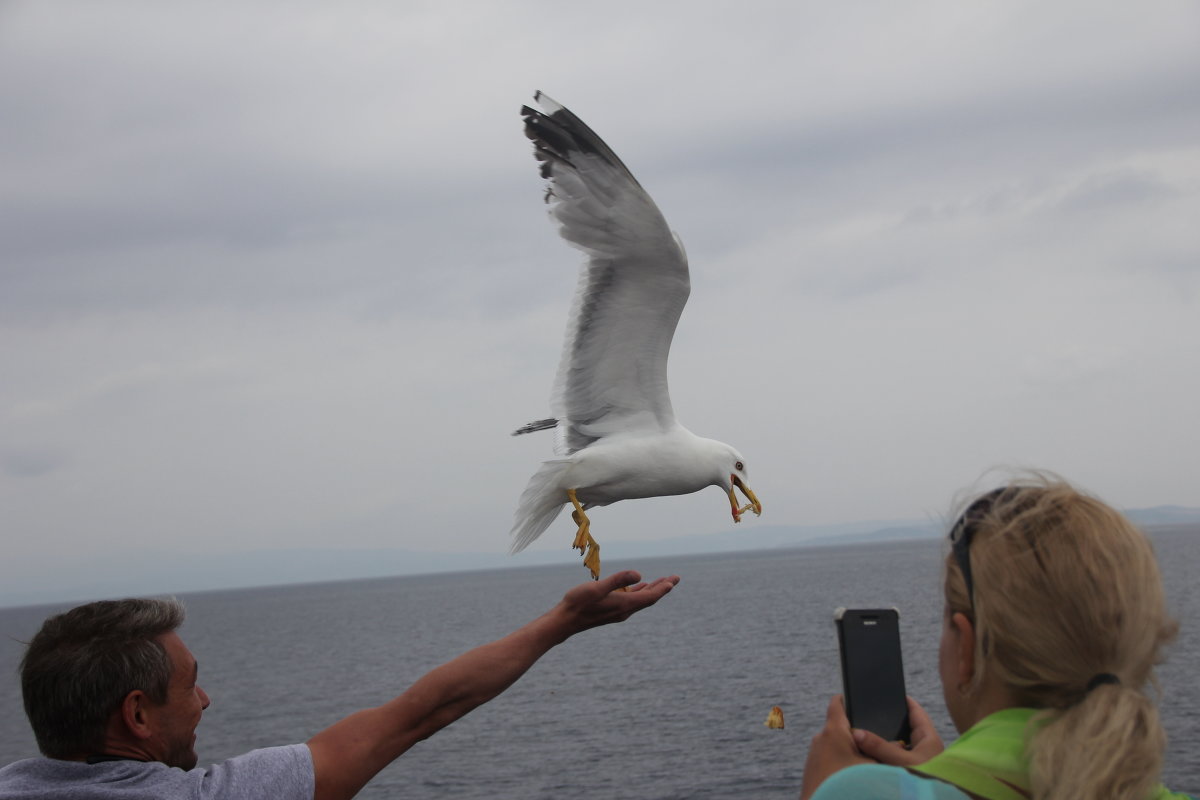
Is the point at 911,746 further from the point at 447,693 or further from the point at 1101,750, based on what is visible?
the point at 447,693

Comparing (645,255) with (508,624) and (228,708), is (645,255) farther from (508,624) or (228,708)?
(508,624)

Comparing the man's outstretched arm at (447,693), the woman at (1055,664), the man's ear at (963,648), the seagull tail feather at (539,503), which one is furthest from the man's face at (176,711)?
the seagull tail feather at (539,503)

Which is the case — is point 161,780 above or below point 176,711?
below

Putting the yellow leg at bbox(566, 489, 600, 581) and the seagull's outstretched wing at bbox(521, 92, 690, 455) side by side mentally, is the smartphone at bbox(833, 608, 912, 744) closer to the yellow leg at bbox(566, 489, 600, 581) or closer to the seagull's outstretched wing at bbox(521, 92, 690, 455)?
the yellow leg at bbox(566, 489, 600, 581)

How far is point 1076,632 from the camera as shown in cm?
167

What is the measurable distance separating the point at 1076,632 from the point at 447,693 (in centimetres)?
168

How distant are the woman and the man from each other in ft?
3.85

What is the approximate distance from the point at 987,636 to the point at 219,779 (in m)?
1.76

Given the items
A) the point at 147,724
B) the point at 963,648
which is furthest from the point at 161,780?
the point at 963,648

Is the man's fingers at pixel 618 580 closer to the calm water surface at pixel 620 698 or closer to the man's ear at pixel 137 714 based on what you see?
the calm water surface at pixel 620 698

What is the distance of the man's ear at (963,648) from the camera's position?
1.81 m

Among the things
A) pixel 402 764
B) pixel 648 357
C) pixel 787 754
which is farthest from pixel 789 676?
pixel 648 357

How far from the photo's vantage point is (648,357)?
7.27m

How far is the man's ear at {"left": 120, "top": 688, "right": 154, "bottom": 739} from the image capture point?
8.42ft
